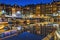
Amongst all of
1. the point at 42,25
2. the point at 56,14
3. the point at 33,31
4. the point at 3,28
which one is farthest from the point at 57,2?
the point at 3,28

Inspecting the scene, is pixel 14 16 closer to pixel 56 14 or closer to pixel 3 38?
pixel 3 38

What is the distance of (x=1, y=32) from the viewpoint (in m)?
2.84

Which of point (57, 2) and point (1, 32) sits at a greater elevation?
point (57, 2)

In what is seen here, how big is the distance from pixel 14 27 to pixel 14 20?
160 mm

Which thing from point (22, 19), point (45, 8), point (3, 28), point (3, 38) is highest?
point (45, 8)

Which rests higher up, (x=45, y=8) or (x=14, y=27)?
(x=45, y=8)

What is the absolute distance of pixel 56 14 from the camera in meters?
2.87

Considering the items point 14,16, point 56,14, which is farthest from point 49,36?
point 14,16

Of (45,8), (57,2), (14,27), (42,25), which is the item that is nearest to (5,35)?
(14,27)

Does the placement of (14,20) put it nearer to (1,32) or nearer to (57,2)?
(1,32)

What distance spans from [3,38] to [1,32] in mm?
140

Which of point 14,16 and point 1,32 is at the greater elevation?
point 14,16

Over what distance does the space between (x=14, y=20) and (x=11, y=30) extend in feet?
0.78

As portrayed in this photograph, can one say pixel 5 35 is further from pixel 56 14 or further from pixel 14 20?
pixel 56 14
